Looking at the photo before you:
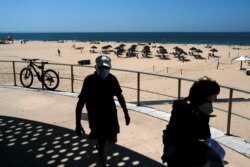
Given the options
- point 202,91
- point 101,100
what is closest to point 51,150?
point 101,100

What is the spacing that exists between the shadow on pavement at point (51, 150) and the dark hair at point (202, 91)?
197cm

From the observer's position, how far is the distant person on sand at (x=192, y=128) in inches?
90.0

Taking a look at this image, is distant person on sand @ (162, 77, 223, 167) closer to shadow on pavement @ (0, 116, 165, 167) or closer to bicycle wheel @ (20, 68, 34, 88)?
shadow on pavement @ (0, 116, 165, 167)

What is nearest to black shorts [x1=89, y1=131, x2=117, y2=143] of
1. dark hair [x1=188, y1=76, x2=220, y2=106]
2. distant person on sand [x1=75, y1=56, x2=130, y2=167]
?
distant person on sand [x1=75, y1=56, x2=130, y2=167]

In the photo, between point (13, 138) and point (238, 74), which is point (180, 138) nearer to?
point (13, 138)

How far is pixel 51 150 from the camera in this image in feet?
14.9

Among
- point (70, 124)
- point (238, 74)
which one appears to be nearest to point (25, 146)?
point (70, 124)

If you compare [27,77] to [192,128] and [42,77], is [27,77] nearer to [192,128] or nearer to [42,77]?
[42,77]

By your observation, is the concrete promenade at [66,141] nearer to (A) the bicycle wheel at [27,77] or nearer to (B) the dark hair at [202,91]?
(B) the dark hair at [202,91]

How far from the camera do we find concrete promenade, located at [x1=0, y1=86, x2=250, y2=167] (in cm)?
419

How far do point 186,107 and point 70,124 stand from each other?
3.80 meters

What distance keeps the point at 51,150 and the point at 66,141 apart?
38 centimetres

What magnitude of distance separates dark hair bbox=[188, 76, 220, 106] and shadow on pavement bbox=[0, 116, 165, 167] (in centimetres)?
197

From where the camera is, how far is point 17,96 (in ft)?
26.9
